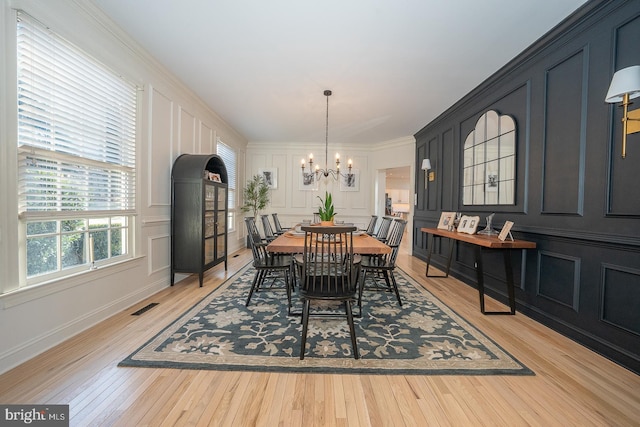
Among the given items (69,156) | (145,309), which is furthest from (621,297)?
(69,156)

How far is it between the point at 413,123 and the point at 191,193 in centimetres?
449

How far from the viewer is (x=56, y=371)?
1846mm

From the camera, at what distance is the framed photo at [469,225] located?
3.60 m

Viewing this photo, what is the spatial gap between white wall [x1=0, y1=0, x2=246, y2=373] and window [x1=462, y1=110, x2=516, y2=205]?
439 centimetres

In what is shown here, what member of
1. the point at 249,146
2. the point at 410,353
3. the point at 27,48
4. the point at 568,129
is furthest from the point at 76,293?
the point at 249,146

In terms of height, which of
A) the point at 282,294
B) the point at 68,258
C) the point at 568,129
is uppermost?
the point at 568,129

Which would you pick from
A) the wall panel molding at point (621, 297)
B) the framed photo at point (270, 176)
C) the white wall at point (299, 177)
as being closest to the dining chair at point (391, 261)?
the wall panel molding at point (621, 297)

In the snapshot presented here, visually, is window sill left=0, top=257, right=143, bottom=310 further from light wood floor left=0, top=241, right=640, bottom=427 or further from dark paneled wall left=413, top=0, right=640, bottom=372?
dark paneled wall left=413, top=0, right=640, bottom=372

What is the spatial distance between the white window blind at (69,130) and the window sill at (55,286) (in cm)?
54

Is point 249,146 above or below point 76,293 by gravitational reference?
above

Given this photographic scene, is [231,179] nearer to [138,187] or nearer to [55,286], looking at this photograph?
[138,187]

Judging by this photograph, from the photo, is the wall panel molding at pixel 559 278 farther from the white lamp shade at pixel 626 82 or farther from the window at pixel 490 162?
the white lamp shade at pixel 626 82

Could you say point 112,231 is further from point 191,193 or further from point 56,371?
point 56,371

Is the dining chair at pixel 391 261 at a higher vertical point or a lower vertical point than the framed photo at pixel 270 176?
lower
